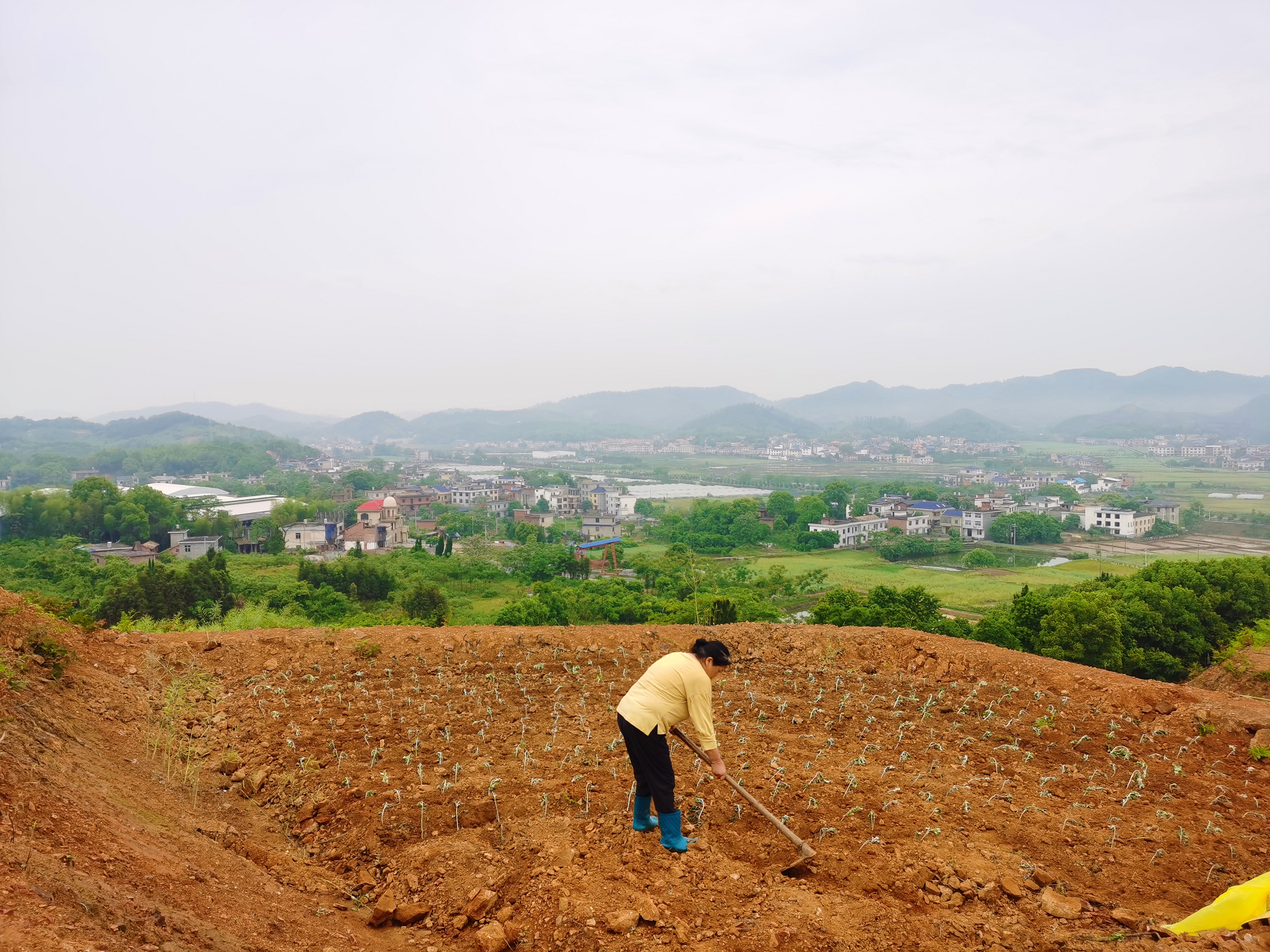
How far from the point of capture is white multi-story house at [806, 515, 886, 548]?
48.9 metres

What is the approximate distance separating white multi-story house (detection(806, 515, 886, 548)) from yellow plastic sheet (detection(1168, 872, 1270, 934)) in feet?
149

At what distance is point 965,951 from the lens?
365cm

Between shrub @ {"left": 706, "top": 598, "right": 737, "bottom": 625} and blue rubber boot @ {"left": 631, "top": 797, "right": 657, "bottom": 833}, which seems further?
shrub @ {"left": 706, "top": 598, "right": 737, "bottom": 625}

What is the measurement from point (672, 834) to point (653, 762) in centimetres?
48

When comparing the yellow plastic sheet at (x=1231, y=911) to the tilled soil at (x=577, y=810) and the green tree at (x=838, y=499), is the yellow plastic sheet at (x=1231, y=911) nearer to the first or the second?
the tilled soil at (x=577, y=810)

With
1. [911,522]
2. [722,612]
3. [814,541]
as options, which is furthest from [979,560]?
[722,612]

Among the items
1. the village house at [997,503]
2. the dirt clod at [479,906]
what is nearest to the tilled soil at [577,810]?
the dirt clod at [479,906]

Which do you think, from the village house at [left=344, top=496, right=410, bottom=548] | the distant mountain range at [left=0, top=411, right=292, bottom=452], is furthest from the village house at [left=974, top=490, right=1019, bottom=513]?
the distant mountain range at [left=0, top=411, right=292, bottom=452]

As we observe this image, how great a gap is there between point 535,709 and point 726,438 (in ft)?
617

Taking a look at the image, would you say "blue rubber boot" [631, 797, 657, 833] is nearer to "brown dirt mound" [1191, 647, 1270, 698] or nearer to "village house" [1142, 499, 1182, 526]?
"brown dirt mound" [1191, 647, 1270, 698]

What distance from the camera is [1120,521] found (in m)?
51.1

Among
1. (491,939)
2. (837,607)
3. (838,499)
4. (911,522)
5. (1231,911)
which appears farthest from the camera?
(838,499)

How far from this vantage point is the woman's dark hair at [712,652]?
4.56 meters

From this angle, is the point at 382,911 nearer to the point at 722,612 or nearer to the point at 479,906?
the point at 479,906
